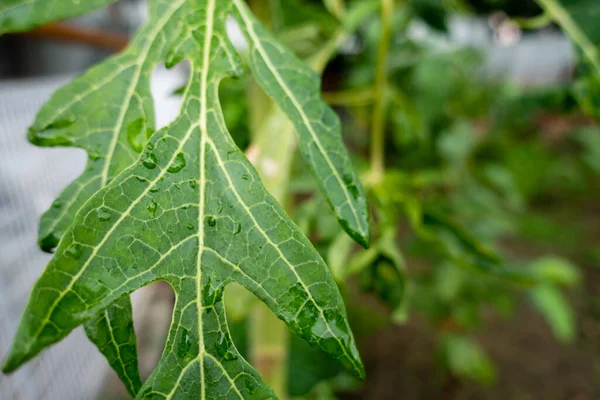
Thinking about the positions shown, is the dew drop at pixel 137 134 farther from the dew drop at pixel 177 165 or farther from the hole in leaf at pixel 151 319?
the hole in leaf at pixel 151 319

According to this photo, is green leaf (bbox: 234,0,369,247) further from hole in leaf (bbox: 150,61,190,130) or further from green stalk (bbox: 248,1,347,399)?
hole in leaf (bbox: 150,61,190,130)

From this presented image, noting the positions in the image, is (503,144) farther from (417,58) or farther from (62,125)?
(62,125)

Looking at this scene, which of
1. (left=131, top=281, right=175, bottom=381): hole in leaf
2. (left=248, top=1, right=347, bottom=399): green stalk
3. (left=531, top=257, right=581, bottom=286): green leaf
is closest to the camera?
(left=248, top=1, right=347, bottom=399): green stalk

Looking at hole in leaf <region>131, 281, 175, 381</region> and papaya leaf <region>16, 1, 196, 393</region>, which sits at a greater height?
papaya leaf <region>16, 1, 196, 393</region>

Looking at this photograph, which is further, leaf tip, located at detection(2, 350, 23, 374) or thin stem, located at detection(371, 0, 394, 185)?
thin stem, located at detection(371, 0, 394, 185)

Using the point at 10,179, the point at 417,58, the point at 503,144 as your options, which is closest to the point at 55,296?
the point at 417,58

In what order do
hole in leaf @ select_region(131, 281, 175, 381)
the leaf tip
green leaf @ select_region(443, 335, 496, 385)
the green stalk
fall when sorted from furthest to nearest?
hole in leaf @ select_region(131, 281, 175, 381)
green leaf @ select_region(443, 335, 496, 385)
the green stalk
the leaf tip

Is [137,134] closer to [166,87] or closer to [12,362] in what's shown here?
[12,362]

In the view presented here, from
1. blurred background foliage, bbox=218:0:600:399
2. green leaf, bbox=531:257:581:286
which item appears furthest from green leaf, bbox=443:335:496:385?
green leaf, bbox=531:257:581:286
